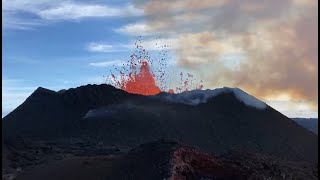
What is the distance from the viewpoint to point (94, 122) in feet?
233

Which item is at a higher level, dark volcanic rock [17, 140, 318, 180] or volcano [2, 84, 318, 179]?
volcano [2, 84, 318, 179]

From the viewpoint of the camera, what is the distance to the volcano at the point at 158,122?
216 feet

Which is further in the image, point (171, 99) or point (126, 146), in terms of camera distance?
point (171, 99)

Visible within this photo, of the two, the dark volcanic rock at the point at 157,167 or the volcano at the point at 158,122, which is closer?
the dark volcanic rock at the point at 157,167

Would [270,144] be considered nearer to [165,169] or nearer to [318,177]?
[318,177]

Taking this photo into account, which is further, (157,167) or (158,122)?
(158,122)

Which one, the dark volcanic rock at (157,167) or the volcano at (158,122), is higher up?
the volcano at (158,122)

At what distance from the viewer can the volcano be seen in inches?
2594

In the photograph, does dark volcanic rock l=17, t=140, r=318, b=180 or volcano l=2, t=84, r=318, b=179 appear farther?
volcano l=2, t=84, r=318, b=179

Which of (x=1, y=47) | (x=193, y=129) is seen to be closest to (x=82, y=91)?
(x=193, y=129)

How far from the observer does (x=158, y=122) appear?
232ft

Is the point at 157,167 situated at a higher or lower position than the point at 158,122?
lower

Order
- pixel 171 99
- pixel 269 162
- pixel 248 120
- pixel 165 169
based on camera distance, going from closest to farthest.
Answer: pixel 165 169
pixel 269 162
pixel 248 120
pixel 171 99

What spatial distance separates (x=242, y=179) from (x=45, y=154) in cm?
2081
